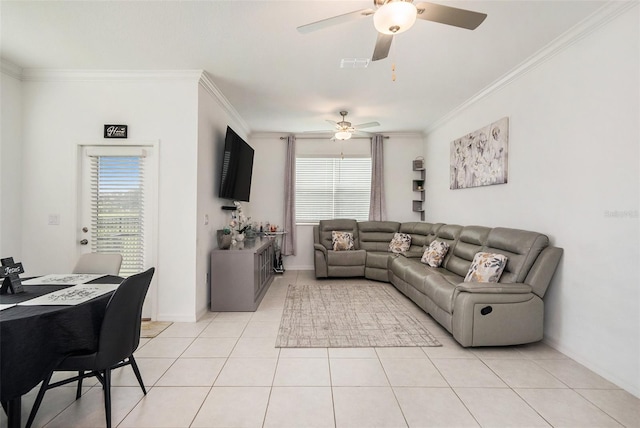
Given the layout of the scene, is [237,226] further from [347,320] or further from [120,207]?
[347,320]

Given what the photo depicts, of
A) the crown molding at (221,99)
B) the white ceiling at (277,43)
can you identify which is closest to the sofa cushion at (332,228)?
the crown molding at (221,99)

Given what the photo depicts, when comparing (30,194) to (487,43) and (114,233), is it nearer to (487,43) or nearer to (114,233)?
(114,233)

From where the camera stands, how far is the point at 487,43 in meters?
2.60

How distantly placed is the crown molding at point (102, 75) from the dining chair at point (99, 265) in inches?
79.7

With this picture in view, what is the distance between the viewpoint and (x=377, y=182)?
583cm

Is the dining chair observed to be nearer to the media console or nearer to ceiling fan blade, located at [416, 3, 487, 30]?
the media console

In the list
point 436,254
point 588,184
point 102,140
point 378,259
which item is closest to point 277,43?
point 102,140

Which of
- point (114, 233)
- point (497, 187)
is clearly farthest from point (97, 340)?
point (497, 187)

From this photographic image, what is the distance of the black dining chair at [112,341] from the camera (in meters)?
1.57

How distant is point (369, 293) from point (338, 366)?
2.11 m

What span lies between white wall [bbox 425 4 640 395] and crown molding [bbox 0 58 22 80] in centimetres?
542

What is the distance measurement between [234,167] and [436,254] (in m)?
3.09

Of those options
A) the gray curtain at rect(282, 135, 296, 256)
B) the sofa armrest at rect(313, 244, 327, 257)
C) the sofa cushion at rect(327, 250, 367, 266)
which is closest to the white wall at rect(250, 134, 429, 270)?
the gray curtain at rect(282, 135, 296, 256)

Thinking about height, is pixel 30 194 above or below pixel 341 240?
above
